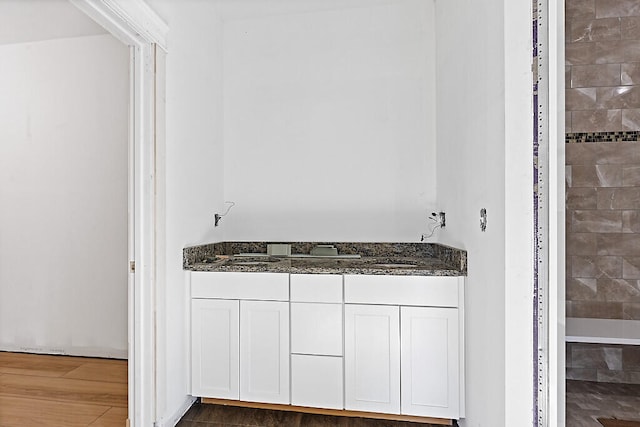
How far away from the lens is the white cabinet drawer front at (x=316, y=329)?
7.13ft

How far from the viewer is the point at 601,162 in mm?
1359

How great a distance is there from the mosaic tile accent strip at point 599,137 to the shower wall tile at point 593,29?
0.31 metres

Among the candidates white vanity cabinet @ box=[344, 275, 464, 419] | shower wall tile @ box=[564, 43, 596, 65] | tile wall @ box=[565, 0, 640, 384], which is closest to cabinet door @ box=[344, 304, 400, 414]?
white vanity cabinet @ box=[344, 275, 464, 419]

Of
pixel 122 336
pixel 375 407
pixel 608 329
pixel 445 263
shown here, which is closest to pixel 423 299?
pixel 445 263

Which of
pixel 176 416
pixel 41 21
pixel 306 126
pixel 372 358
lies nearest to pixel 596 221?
pixel 372 358

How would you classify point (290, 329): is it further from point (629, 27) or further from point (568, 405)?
point (629, 27)

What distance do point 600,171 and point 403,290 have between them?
1090 millimetres

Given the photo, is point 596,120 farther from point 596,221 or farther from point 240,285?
point 240,285

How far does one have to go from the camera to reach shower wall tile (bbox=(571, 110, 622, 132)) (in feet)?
4.30

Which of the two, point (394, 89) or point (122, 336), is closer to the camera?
point (394, 89)

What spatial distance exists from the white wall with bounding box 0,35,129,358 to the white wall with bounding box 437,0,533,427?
258 cm

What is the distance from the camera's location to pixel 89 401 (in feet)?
7.76

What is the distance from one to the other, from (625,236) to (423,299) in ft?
3.23

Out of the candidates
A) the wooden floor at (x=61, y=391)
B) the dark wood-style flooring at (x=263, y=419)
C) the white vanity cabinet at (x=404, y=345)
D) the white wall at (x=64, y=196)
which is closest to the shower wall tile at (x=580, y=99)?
the white vanity cabinet at (x=404, y=345)
